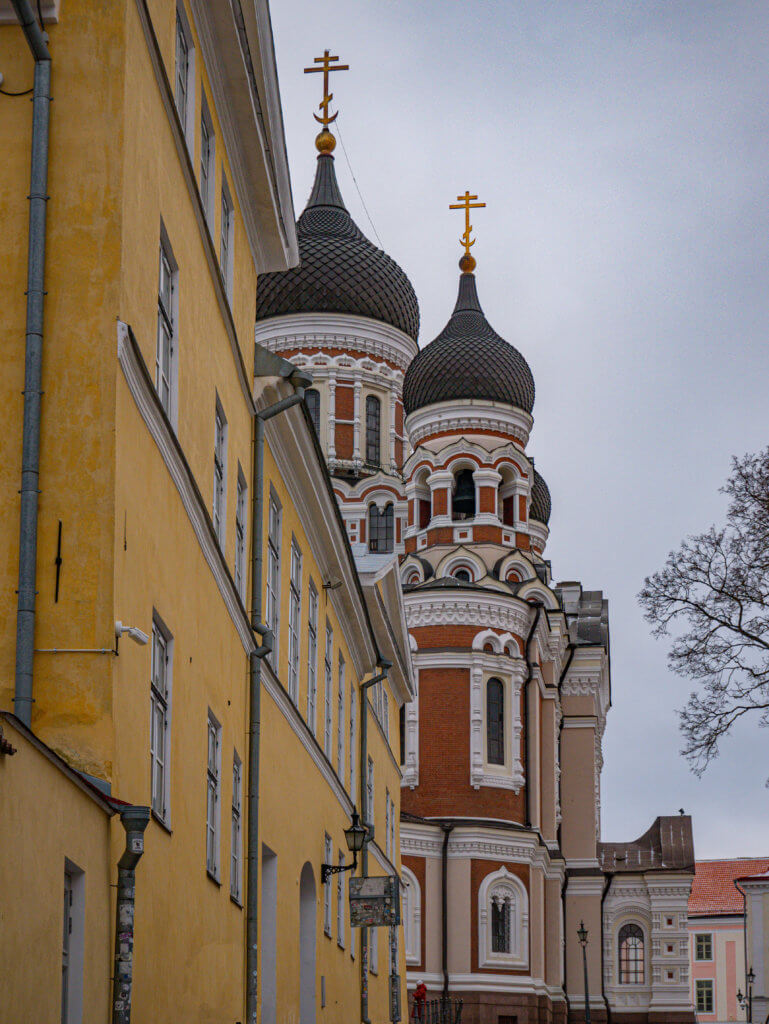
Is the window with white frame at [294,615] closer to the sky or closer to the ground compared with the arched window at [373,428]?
closer to the ground

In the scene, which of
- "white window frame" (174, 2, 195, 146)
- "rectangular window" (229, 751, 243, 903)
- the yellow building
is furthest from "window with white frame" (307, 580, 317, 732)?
"white window frame" (174, 2, 195, 146)

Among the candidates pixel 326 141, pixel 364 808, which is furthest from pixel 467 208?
pixel 364 808

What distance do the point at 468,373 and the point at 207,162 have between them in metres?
39.9

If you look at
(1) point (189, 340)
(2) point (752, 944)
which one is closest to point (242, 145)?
(1) point (189, 340)

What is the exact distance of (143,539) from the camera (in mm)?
11055

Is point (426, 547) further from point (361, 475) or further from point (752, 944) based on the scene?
point (752, 944)

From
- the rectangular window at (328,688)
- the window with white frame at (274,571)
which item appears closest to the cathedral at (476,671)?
the rectangular window at (328,688)

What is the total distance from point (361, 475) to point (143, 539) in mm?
45190

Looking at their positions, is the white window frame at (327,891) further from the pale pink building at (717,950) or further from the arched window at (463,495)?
the pale pink building at (717,950)

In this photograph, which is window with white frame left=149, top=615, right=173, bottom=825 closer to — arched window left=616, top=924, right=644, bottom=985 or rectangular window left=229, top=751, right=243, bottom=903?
rectangular window left=229, top=751, right=243, bottom=903

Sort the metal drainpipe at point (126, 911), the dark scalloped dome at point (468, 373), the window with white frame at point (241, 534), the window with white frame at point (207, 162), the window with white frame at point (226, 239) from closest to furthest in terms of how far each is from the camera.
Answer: the metal drainpipe at point (126, 911), the window with white frame at point (207, 162), the window with white frame at point (226, 239), the window with white frame at point (241, 534), the dark scalloped dome at point (468, 373)

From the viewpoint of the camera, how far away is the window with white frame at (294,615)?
1991cm

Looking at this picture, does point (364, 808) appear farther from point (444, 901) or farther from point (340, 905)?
point (444, 901)

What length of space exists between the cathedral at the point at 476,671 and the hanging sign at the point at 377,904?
23.9 metres
